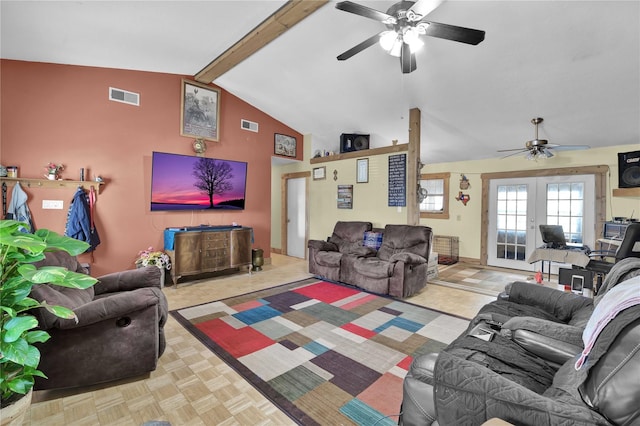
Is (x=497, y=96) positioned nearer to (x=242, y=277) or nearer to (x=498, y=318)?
(x=498, y=318)

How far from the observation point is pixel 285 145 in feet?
19.9

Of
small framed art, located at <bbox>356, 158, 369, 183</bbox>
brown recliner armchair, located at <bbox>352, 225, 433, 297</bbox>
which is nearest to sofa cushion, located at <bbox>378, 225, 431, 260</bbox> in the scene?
brown recliner armchair, located at <bbox>352, 225, 433, 297</bbox>

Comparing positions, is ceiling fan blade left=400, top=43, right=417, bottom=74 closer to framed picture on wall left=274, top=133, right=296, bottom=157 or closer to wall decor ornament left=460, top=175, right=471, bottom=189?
framed picture on wall left=274, top=133, right=296, bottom=157

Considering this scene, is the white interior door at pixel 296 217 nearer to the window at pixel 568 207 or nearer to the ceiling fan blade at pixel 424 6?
the ceiling fan blade at pixel 424 6

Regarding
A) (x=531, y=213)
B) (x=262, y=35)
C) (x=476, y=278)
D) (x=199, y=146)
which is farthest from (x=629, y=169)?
(x=199, y=146)

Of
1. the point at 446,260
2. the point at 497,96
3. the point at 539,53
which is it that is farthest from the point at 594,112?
the point at 446,260

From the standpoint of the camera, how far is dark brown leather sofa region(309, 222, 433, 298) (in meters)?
3.77

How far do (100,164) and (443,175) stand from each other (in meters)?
6.28

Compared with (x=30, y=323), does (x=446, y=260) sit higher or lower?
lower

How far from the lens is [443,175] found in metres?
6.46

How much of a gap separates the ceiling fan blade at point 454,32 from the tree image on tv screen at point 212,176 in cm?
377

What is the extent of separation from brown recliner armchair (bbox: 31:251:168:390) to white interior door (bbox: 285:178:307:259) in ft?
15.3

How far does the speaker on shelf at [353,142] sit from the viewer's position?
5.68m

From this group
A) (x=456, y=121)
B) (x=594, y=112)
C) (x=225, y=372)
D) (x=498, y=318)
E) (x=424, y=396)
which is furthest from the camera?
(x=456, y=121)
